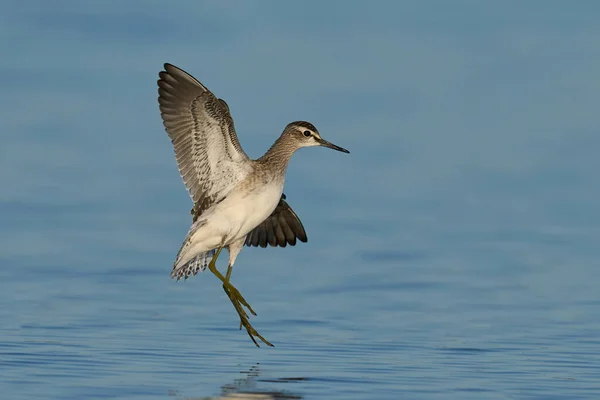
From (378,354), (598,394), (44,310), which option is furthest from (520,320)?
(44,310)

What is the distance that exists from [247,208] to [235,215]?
129 mm

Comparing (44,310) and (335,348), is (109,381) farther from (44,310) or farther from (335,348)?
(44,310)

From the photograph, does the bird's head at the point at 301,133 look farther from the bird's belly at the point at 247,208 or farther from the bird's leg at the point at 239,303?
the bird's leg at the point at 239,303

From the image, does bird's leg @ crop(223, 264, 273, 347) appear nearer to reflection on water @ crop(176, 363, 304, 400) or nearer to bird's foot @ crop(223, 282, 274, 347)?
bird's foot @ crop(223, 282, 274, 347)

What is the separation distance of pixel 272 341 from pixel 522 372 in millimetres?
2701

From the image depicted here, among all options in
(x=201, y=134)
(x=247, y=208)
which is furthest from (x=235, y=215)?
(x=201, y=134)

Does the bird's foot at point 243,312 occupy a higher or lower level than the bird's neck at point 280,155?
lower

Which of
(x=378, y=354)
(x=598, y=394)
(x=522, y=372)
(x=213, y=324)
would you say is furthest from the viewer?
(x=213, y=324)

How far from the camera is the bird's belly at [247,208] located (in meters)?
13.2

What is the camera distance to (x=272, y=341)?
14.3m

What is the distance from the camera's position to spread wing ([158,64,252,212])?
1315 cm

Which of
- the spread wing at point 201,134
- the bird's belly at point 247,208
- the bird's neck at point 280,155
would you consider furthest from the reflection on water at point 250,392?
the bird's neck at point 280,155

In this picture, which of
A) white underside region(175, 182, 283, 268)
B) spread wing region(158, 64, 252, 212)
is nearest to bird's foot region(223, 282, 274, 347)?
white underside region(175, 182, 283, 268)

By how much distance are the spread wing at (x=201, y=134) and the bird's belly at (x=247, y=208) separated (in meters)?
0.21
